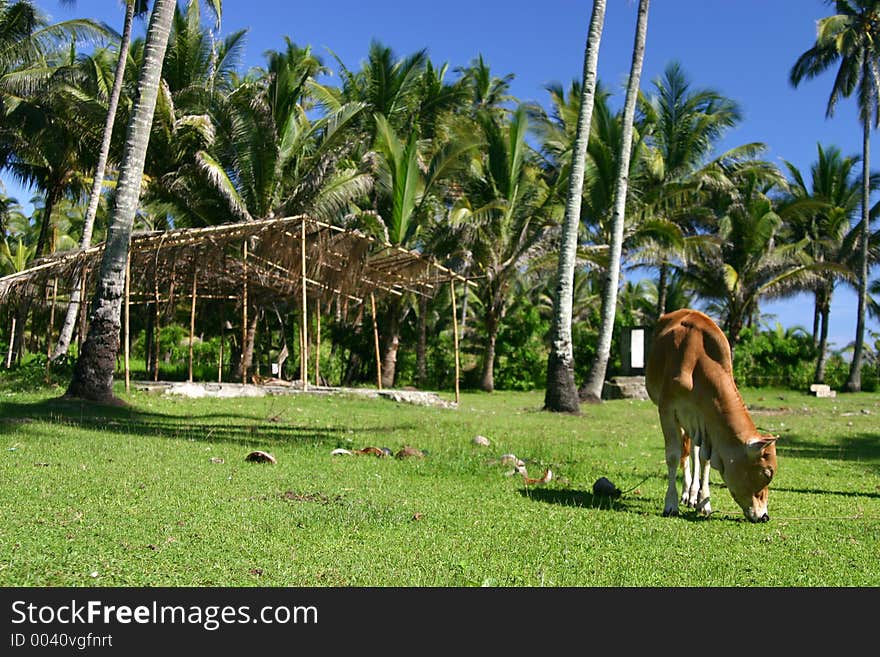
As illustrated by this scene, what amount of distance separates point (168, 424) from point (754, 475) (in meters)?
8.18

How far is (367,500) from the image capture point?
6527 millimetres

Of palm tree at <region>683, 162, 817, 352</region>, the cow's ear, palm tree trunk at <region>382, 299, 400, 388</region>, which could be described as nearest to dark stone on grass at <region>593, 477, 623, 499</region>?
the cow's ear

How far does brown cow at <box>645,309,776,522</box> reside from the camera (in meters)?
6.04

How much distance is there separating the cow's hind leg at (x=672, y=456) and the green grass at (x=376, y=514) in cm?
13

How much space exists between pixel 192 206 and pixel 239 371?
16.4ft

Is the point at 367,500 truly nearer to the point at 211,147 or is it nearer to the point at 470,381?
the point at 211,147

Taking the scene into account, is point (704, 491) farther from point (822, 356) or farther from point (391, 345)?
point (822, 356)

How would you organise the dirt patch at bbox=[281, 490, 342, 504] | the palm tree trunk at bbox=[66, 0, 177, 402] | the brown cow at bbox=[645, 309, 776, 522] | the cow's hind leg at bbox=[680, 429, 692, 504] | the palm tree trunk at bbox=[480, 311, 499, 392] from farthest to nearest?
the palm tree trunk at bbox=[480, 311, 499, 392] < the palm tree trunk at bbox=[66, 0, 177, 402] < the cow's hind leg at bbox=[680, 429, 692, 504] < the dirt patch at bbox=[281, 490, 342, 504] < the brown cow at bbox=[645, 309, 776, 522]

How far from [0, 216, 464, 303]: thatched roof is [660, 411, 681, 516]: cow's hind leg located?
11.6 meters

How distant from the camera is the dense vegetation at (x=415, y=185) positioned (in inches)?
882

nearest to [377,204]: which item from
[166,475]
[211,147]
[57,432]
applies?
[211,147]

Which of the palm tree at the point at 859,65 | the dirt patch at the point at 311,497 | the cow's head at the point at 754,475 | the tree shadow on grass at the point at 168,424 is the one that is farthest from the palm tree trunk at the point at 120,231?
the palm tree at the point at 859,65

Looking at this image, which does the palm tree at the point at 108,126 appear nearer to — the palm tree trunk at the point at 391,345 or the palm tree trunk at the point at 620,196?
the palm tree trunk at the point at 391,345

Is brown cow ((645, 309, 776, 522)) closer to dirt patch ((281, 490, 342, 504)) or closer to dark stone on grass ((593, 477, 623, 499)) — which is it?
dark stone on grass ((593, 477, 623, 499))
